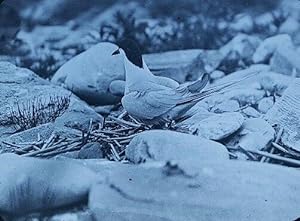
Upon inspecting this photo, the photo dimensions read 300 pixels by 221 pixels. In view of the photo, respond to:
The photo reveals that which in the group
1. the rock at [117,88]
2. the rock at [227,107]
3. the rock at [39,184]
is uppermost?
the rock at [117,88]

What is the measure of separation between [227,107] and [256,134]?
14cm

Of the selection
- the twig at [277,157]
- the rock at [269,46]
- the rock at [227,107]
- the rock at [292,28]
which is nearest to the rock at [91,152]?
the rock at [227,107]

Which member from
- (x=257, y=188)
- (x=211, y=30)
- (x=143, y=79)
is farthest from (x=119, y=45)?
(x=257, y=188)

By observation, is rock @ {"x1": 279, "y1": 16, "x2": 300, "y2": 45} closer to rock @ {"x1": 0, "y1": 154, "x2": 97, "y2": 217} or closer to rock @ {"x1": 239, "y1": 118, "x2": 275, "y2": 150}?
rock @ {"x1": 239, "y1": 118, "x2": 275, "y2": 150}

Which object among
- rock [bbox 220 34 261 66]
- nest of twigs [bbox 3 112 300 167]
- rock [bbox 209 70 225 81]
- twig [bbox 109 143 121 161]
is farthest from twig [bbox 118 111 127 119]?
rock [bbox 220 34 261 66]

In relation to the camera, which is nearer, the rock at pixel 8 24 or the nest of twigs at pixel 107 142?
the nest of twigs at pixel 107 142

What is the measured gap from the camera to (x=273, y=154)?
239cm

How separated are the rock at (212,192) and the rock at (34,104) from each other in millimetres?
331

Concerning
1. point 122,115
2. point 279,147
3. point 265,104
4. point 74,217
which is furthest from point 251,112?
point 74,217

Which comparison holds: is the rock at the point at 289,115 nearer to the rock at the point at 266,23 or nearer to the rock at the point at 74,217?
the rock at the point at 266,23

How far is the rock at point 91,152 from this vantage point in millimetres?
2436

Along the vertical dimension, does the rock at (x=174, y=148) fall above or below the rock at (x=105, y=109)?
below

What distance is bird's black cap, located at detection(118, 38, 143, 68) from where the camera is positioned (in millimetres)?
2455

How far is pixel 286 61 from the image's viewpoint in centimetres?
247
